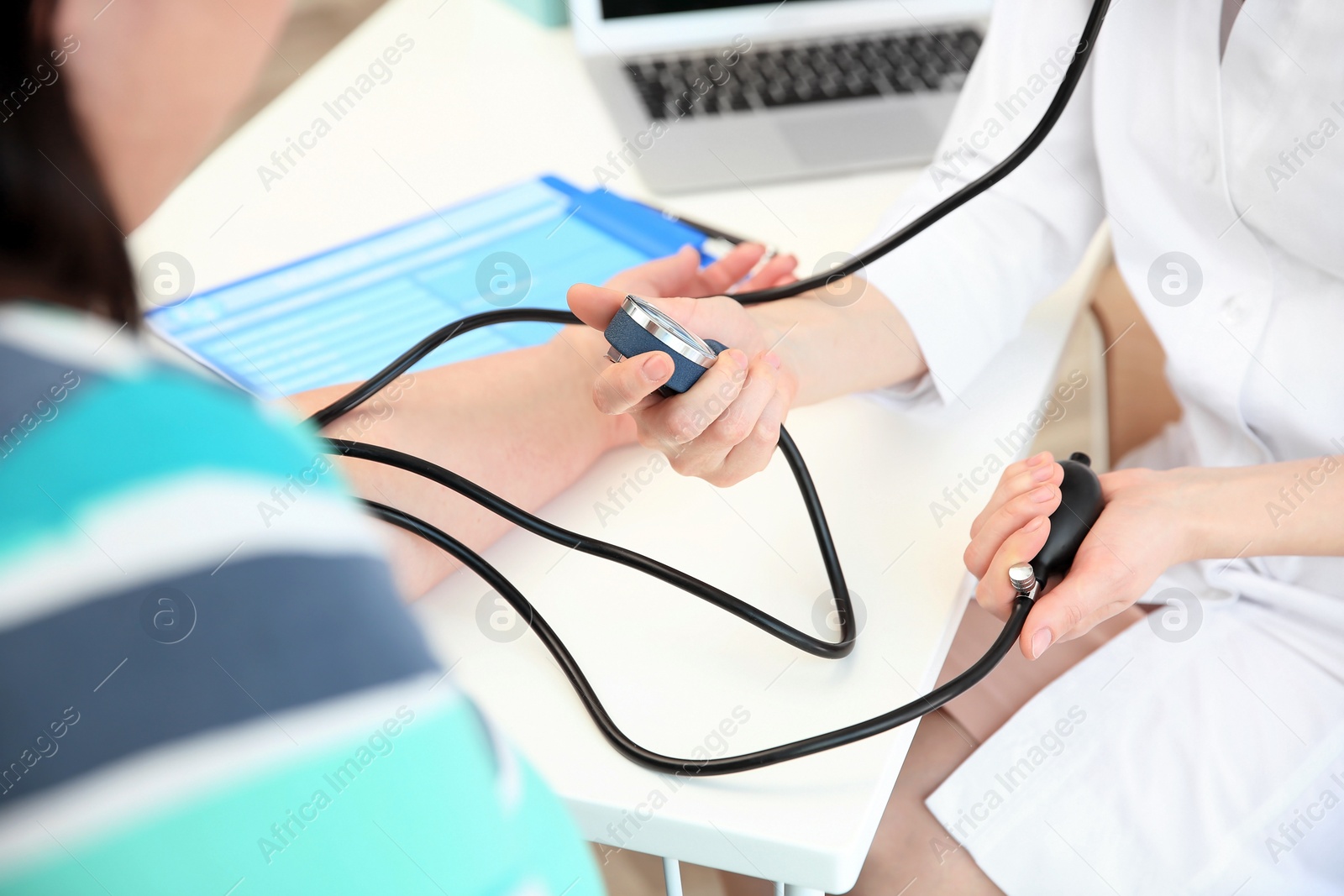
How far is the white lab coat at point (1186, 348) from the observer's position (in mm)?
561

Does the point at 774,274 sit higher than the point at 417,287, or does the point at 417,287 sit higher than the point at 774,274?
the point at 774,274

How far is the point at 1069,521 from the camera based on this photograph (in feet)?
1.63

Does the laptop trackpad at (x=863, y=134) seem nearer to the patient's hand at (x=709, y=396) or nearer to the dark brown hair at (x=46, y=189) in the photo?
the patient's hand at (x=709, y=396)

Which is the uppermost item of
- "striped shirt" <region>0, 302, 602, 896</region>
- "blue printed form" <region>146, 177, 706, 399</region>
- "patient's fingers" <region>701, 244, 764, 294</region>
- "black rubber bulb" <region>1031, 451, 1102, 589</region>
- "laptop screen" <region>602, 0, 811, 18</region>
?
"laptop screen" <region>602, 0, 811, 18</region>

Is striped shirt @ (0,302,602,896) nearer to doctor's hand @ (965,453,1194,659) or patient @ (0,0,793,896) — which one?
patient @ (0,0,793,896)

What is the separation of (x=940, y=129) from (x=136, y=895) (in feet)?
3.02

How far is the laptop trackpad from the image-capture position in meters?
0.90

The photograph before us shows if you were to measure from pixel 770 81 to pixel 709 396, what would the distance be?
25.9 inches

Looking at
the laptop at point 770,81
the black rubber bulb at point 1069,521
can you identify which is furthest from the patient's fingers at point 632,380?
the laptop at point 770,81

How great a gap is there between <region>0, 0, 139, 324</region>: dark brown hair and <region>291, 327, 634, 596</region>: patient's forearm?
0.33m

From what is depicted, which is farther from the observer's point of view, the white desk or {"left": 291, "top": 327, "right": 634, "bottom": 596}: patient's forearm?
{"left": 291, "top": 327, "right": 634, "bottom": 596}: patient's forearm

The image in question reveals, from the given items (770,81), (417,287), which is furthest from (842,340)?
(770,81)

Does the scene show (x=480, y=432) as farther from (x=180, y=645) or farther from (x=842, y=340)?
(x=180, y=645)

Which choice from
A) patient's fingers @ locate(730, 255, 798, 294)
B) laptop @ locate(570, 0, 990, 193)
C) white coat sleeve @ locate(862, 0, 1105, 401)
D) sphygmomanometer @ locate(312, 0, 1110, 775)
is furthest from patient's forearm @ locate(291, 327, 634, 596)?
laptop @ locate(570, 0, 990, 193)
